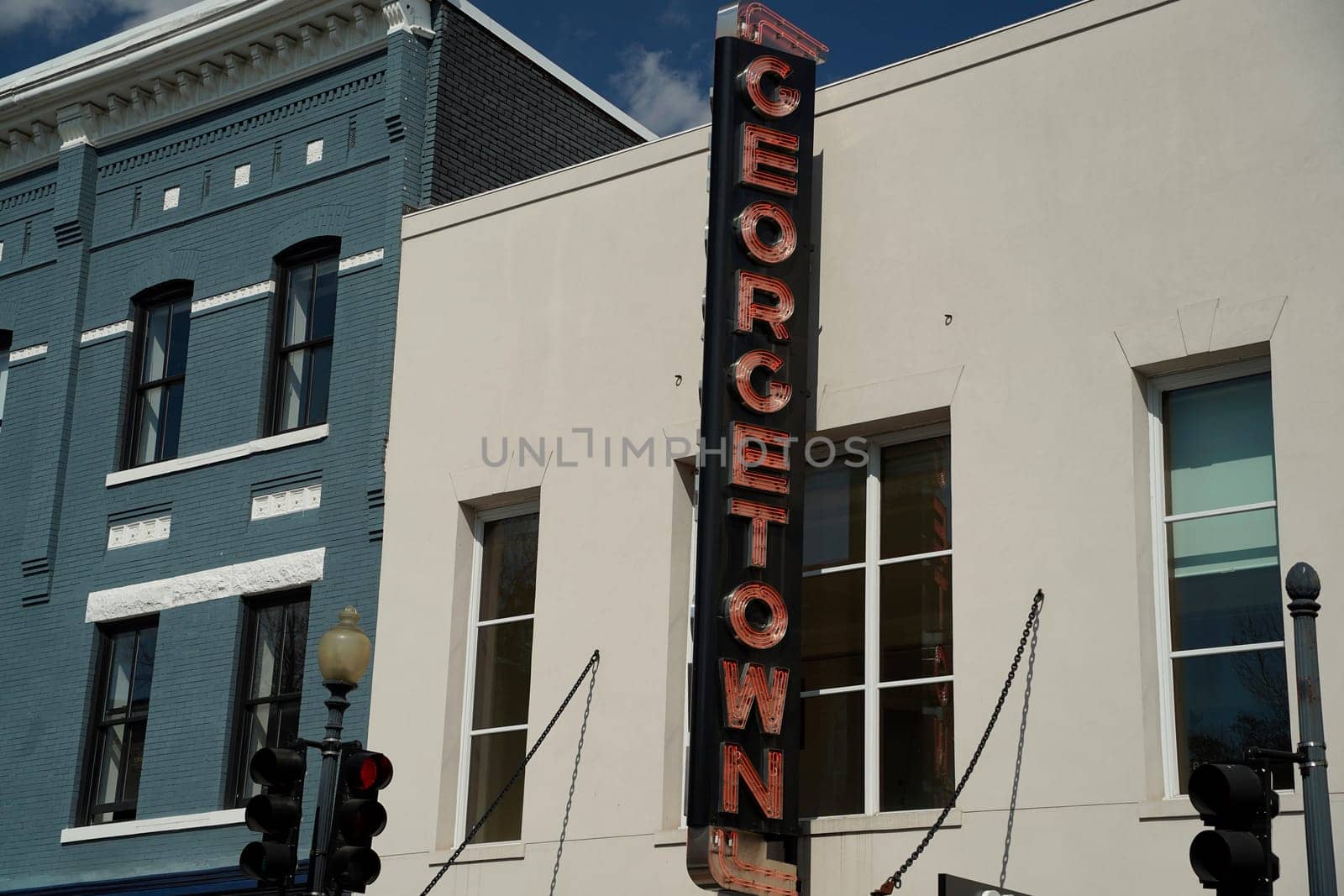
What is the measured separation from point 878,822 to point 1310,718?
14.9ft

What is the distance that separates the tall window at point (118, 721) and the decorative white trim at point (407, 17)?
686 centimetres

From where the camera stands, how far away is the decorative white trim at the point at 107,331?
2117cm

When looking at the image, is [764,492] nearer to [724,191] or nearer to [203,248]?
[724,191]

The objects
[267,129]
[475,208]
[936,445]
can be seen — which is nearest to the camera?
[936,445]

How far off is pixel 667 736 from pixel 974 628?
2.90 meters

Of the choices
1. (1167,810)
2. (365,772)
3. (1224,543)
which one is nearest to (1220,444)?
(1224,543)

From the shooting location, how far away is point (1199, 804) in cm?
940

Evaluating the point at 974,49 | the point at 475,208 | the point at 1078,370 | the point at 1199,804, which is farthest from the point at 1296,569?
the point at 475,208

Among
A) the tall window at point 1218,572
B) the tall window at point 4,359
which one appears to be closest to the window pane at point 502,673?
the tall window at point 1218,572

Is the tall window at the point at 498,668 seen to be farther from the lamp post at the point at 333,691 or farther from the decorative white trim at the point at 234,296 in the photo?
the decorative white trim at the point at 234,296

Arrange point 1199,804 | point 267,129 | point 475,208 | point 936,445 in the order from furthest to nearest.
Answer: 1. point 267,129
2. point 475,208
3. point 936,445
4. point 1199,804

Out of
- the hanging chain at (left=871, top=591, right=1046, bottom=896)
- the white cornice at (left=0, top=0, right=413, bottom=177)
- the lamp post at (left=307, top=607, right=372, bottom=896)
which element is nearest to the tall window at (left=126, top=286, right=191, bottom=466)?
the white cornice at (left=0, top=0, right=413, bottom=177)

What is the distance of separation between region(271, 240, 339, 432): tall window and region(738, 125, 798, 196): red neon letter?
6.12 m

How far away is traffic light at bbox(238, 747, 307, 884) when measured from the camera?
12.7 m
